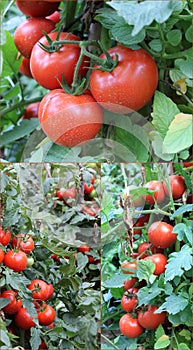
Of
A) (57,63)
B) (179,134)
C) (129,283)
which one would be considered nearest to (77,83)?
(57,63)

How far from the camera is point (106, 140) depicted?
0.65 meters

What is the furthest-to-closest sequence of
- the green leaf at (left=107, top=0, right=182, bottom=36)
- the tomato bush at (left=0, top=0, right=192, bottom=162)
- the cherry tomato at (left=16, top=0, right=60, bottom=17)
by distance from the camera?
the cherry tomato at (left=16, top=0, right=60, bottom=17)
the tomato bush at (left=0, top=0, right=192, bottom=162)
the green leaf at (left=107, top=0, right=182, bottom=36)

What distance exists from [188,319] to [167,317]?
0.11ft

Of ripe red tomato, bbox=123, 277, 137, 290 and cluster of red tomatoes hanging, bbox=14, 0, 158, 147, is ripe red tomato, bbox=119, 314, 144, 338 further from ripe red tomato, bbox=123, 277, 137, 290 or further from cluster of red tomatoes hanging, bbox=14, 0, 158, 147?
cluster of red tomatoes hanging, bbox=14, 0, 158, 147

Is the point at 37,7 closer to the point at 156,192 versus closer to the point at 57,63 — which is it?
the point at 57,63

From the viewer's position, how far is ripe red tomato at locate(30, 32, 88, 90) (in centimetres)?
60

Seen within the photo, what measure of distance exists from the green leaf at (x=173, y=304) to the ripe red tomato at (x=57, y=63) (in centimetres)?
28

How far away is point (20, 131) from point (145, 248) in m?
0.32

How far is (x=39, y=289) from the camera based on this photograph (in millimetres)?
658

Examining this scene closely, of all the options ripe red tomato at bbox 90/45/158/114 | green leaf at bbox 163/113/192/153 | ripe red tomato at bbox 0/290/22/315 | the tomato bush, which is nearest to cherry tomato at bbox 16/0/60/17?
the tomato bush

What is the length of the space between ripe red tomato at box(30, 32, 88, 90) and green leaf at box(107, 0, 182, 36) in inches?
5.4

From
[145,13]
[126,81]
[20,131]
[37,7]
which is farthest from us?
[20,131]

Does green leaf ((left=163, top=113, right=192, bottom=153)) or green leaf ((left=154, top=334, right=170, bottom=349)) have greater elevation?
green leaf ((left=163, top=113, right=192, bottom=153))

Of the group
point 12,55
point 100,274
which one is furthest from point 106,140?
point 12,55
